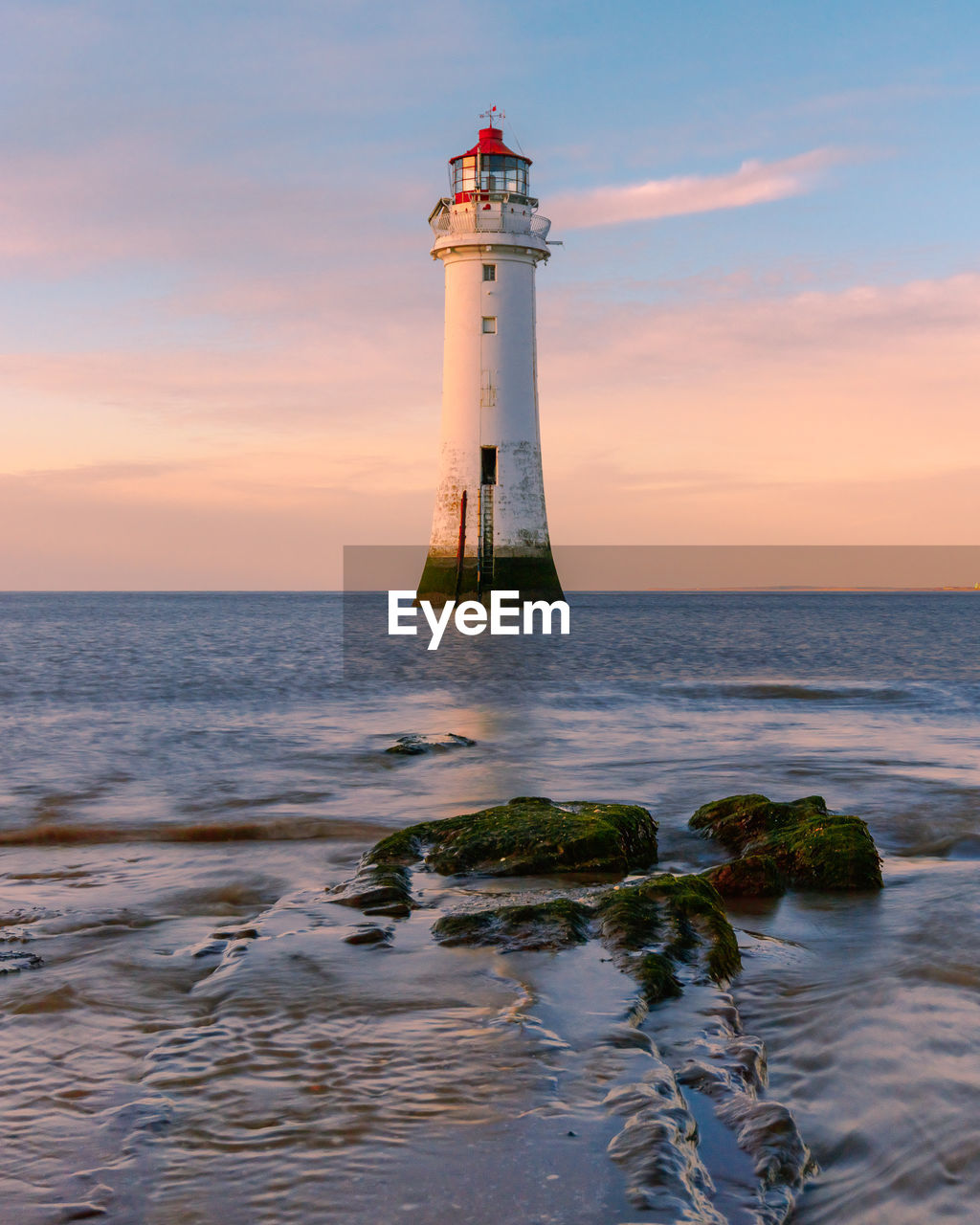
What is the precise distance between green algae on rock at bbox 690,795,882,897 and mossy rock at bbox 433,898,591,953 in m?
1.44

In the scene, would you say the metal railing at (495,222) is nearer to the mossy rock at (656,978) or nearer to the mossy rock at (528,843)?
the mossy rock at (528,843)

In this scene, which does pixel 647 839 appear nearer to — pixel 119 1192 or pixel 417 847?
pixel 417 847

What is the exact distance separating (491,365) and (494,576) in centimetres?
665

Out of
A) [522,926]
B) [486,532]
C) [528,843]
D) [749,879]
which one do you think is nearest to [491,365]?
[486,532]

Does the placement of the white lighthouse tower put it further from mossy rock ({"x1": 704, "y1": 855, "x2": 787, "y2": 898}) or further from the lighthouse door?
mossy rock ({"x1": 704, "y1": 855, "x2": 787, "y2": 898})

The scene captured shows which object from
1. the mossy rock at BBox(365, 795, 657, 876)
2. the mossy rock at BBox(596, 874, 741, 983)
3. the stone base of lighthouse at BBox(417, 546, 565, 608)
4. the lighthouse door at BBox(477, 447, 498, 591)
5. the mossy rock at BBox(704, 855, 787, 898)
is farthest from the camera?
the stone base of lighthouse at BBox(417, 546, 565, 608)

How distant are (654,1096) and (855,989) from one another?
1.78 metres

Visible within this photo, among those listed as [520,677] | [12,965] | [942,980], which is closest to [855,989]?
[942,980]

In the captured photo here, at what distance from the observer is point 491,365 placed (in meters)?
33.1

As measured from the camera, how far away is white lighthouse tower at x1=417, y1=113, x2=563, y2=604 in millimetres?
33031

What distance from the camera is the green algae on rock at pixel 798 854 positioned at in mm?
6660

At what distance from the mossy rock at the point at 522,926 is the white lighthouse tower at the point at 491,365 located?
1123 inches

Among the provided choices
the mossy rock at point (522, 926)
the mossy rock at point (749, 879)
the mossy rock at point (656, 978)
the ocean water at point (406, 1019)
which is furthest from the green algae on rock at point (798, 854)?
the mossy rock at point (656, 978)

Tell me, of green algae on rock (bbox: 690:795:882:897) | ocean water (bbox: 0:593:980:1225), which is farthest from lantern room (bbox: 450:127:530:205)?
green algae on rock (bbox: 690:795:882:897)
